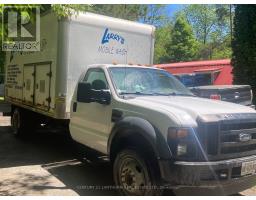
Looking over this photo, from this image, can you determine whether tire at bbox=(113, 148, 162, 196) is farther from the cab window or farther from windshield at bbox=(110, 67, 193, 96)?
the cab window

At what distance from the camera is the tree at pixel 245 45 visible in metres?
11.5

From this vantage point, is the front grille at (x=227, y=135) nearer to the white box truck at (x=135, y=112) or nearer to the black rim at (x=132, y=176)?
the white box truck at (x=135, y=112)

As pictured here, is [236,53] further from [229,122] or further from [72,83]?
[229,122]

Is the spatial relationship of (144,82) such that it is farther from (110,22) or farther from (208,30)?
(208,30)

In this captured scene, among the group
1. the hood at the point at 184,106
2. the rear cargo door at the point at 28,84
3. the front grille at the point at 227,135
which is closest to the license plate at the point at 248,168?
the front grille at the point at 227,135

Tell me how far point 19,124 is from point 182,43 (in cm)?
3684

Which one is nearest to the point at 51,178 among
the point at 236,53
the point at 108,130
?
the point at 108,130

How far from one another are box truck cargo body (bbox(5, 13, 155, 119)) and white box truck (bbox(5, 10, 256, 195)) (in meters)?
0.02

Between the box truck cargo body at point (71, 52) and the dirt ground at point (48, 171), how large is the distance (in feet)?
3.19

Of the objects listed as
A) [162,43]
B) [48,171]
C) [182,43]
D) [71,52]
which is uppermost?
[162,43]

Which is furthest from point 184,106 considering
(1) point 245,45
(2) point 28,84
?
(1) point 245,45

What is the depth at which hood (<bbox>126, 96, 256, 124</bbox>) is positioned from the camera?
464 cm

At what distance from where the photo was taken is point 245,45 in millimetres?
11750

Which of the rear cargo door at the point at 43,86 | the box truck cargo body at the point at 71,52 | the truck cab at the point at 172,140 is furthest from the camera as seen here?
the rear cargo door at the point at 43,86
